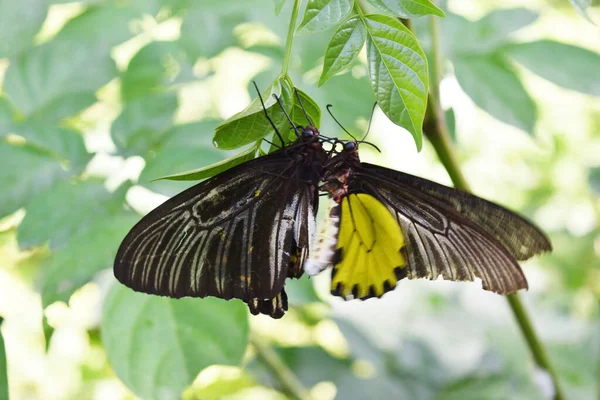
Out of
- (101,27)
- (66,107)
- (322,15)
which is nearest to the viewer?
(322,15)

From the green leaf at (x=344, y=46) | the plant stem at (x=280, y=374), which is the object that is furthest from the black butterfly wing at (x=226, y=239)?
the plant stem at (x=280, y=374)

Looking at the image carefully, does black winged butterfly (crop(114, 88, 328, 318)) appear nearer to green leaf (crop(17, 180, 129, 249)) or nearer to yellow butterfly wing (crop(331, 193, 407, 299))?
yellow butterfly wing (crop(331, 193, 407, 299))

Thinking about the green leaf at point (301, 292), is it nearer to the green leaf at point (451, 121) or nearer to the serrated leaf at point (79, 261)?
the serrated leaf at point (79, 261)

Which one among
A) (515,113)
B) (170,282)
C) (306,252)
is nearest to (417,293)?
Result: (515,113)

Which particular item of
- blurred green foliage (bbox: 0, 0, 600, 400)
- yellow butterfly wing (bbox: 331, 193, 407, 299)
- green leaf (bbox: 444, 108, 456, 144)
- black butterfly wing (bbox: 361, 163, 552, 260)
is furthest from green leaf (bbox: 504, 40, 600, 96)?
yellow butterfly wing (bbox: 331, 193, 407, 299)

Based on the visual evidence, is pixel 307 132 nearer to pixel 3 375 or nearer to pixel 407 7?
→ pixel 407 7

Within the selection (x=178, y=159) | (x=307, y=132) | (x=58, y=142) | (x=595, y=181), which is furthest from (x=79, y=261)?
(x=595, y=181)
